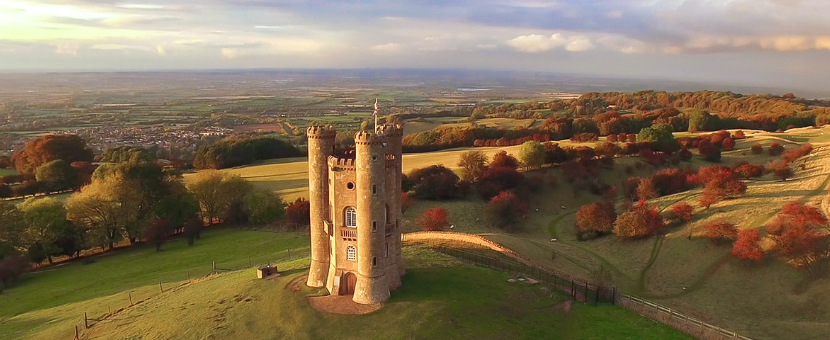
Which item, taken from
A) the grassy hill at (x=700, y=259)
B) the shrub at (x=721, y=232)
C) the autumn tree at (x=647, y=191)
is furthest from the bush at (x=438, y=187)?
the shrub at (x=721, y=232)

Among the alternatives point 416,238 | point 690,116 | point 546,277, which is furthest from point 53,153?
point 690,116

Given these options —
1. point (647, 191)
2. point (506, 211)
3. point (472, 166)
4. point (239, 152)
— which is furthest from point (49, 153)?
point (647, 191)

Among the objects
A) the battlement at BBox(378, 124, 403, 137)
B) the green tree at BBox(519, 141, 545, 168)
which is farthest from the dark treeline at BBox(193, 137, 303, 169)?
the battlement at BBox(378, 124, 403, 137)

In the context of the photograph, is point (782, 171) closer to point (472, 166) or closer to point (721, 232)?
point (721, 232)

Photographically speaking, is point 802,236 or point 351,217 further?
point 802,236

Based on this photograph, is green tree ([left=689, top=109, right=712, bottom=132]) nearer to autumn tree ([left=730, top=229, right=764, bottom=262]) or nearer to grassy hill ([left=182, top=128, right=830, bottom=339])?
grassy hill ([left=182, top=128, right=830, bottom=339])

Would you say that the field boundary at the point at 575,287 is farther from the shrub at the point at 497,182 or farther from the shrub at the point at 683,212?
the shrub at the point at 497,182
